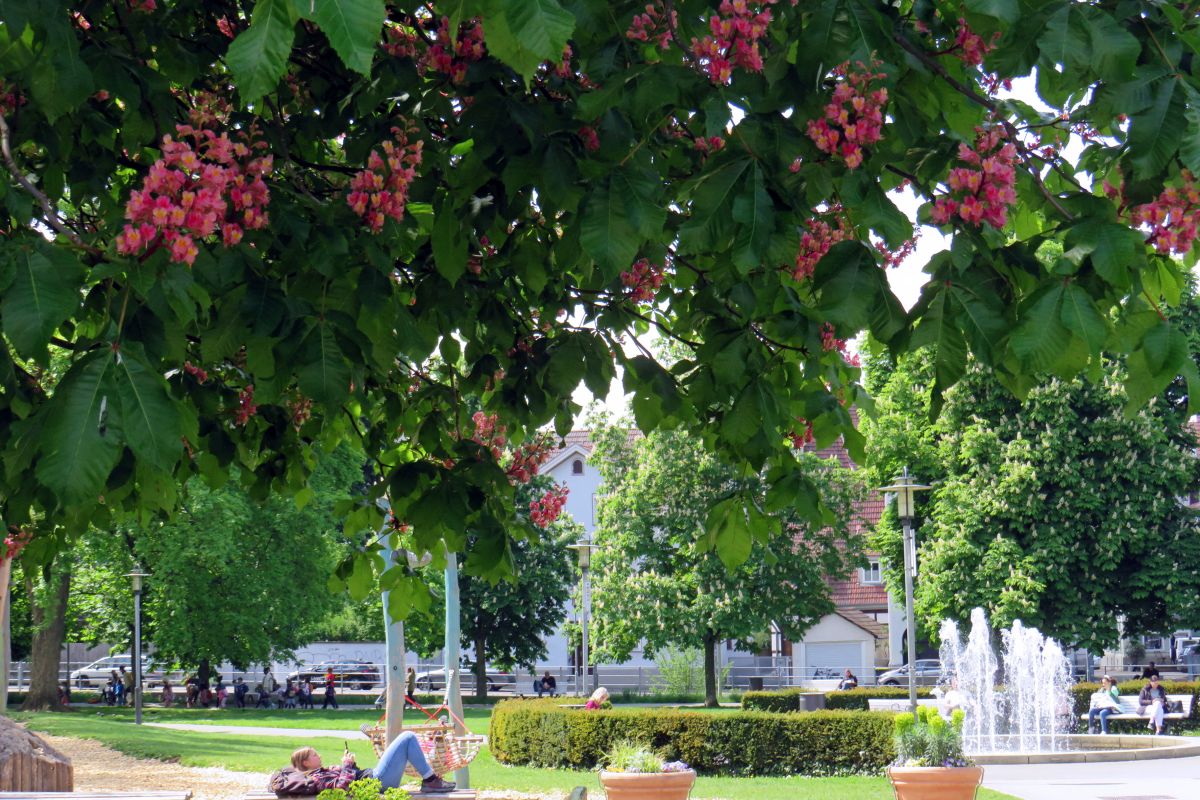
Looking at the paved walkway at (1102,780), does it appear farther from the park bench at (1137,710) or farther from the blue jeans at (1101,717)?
the park bench at (1137,710)

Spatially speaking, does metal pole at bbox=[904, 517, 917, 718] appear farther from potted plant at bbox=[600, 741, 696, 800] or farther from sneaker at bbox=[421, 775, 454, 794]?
sneaker at bbox=[421, 775, 454, 794]

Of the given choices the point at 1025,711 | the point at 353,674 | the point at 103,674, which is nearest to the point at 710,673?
the point at 1025,711

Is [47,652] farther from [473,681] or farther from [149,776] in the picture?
[149,776]

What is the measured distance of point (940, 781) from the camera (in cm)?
1368

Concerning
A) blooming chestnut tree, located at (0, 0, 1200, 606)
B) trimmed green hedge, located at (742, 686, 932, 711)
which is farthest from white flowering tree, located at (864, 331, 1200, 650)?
blooming chestnut tree, located at (0, 0, 1200, 606)

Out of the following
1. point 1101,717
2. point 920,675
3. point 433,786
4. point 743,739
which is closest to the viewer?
point 433,786

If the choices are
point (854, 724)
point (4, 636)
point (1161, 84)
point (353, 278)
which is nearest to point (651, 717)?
point (854, 724)

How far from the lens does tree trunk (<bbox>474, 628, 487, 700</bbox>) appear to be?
55.3 meters

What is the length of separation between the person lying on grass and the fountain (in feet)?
46.9

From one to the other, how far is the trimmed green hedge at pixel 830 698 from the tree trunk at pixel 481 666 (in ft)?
72.4

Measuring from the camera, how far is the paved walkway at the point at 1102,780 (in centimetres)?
1880

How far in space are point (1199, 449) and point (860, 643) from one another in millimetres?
26529

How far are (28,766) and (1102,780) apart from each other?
1563 centimetres

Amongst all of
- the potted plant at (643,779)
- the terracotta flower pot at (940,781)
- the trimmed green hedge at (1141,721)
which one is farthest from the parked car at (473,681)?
the potted plant at (643,779)
